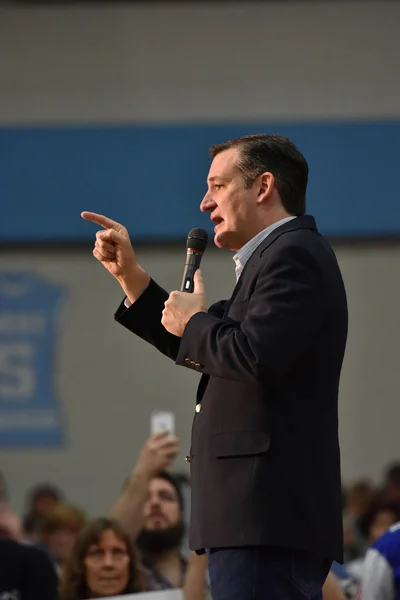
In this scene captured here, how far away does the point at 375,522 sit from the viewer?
5586mm

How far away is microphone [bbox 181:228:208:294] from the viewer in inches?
85.0

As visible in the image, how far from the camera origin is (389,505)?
5863mm

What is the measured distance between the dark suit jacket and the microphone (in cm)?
17

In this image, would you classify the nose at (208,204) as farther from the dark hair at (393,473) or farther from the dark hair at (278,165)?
the dark hair at (393,473)

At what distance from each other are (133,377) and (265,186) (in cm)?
512

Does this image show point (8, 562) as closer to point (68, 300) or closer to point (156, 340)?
point (156, 340)

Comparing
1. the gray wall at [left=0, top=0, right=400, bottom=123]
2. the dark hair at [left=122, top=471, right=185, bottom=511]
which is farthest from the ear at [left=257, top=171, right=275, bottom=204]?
the gray wall at [left=0, top=0, right=400, bottom=123]

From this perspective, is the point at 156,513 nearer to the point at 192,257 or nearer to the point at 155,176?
the point at 192,257

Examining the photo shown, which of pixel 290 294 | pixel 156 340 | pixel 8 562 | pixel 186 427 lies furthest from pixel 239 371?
pixel 186 427

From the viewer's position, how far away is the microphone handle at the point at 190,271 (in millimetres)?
2156

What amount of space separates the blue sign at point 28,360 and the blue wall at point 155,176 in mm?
364

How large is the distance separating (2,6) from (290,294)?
632cm

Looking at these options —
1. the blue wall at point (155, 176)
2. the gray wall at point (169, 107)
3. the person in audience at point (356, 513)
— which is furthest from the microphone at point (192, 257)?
the blue wall at point (155, 176)

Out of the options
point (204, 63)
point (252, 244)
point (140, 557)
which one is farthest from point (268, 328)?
point (204, 63)
